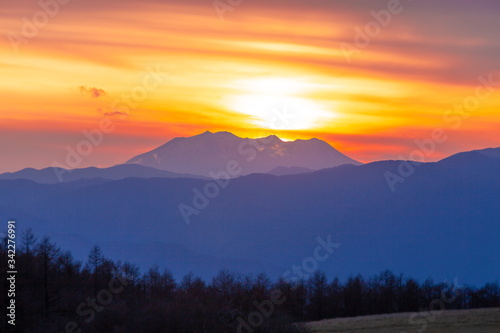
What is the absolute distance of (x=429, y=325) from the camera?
Result: 56.8 m

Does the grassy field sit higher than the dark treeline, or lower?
lower

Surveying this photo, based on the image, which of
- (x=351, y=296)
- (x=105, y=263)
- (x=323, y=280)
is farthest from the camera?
(x=323, y=280)

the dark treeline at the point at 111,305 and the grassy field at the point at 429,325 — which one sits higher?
the dark treeline at the point at 111,305

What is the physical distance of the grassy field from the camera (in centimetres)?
5362

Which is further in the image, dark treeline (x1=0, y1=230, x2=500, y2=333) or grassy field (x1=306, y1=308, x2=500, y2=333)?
grassy field (x1=306, y1=308, x2=500, y2=333)

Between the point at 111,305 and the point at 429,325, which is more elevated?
the point at 111,305

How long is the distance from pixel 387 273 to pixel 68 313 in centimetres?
8027

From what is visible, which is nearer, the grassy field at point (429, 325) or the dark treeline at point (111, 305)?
the dark treeline at point (111, 305)

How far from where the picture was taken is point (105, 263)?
88.5 m

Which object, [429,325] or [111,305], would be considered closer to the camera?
[429,325]

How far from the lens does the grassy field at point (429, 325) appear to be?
53.6 meters

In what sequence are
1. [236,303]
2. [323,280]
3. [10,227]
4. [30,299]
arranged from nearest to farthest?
[10,227] → [30,299] → [236,303] → [323,280]

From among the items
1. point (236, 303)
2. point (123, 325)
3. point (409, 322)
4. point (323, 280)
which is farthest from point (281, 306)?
point (123, 325)

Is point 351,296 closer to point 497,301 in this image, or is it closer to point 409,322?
point 497,301
